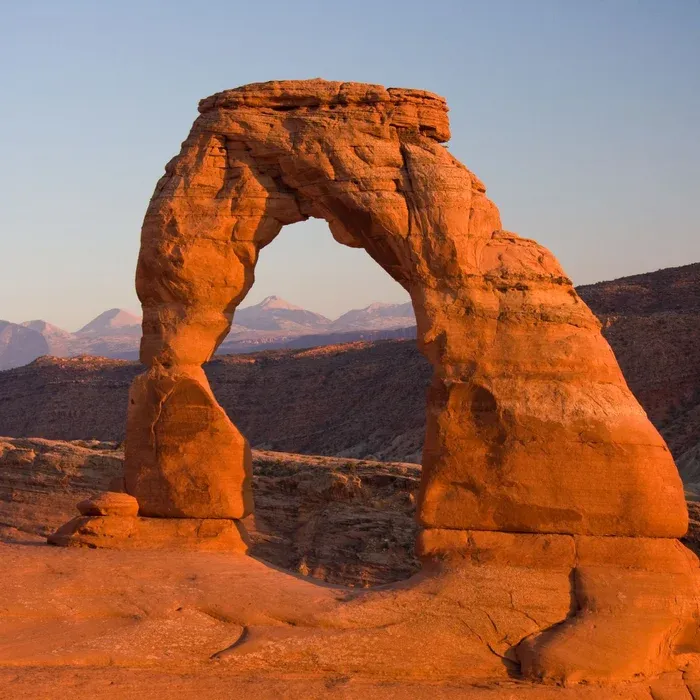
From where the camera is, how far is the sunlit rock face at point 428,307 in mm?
14055

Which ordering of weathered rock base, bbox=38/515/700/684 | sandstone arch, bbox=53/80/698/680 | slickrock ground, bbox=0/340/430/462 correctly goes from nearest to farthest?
weathered rock base, bbox=38/515/700/684 → sandstone arch, bbox=53/80/698/680 → slickrock ground, bbox=0/340/430/462

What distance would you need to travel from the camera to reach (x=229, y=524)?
15570mm

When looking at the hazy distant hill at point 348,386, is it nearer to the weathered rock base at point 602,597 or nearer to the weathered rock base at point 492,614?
the weathered rock base at point 602,597

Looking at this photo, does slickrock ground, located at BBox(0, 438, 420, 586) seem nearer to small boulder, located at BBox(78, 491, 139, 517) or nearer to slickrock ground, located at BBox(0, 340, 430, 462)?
small boulder, located at BBox(78, 491, 139, 517)

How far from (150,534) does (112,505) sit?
61 cm

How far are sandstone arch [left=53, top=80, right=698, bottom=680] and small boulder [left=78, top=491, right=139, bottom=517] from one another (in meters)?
0.21

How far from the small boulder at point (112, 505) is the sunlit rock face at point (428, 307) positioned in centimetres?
19

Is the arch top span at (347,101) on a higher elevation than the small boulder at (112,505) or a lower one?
higher

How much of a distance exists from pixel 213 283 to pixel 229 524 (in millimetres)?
A: 3113

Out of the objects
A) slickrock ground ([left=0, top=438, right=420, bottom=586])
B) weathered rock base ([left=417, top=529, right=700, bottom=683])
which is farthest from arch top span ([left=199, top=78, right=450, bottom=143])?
slickrock ground ([left=0, top=438, right=420, bottom=586])

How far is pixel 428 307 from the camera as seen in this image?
14.7 meters

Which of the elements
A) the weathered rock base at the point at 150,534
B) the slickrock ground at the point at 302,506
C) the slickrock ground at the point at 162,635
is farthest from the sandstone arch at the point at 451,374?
the slickrock ground at the point at 302,506

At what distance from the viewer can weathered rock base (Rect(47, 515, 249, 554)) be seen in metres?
15.3

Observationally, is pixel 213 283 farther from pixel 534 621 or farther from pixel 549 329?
pixel 534 621
